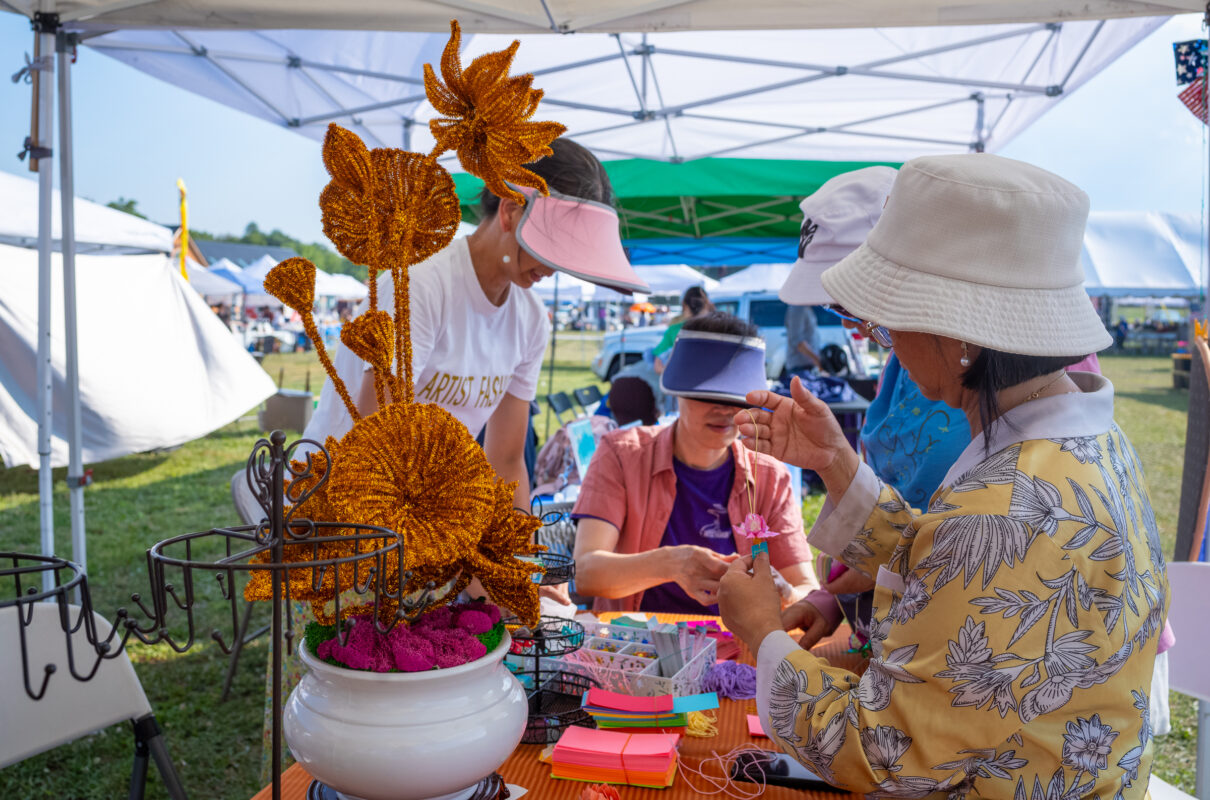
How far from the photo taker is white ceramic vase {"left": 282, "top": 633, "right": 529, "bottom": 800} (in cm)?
86

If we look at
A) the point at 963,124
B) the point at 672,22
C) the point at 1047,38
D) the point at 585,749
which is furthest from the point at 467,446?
the point at 963,124

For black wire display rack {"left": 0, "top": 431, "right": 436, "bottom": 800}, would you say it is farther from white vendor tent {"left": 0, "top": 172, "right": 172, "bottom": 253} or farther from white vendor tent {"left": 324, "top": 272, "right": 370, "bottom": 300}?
white vendor tent {"left": 324, "top": 272, "right": 370, "bottom": 300}

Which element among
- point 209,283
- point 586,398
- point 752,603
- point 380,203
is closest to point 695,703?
point 752,603

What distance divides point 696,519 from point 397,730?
168 centimetres

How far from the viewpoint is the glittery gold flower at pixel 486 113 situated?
3.15ft

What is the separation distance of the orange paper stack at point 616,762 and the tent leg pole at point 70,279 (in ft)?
8.12

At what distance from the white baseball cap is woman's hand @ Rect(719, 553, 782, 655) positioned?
774 mm

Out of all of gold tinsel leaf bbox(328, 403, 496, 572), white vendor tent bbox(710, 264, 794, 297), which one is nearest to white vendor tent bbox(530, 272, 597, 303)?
white vendor tent bbox(710, 264, 794, 297)

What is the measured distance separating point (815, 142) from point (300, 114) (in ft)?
10.1

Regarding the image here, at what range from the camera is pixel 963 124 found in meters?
4.95

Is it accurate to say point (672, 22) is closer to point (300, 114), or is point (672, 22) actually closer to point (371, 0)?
point (371, 0)

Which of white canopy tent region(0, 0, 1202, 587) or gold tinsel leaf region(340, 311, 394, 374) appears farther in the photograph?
white canopy tent region(0, 0, 1202, 587)

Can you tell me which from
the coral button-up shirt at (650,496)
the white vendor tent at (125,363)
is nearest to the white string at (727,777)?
the coral button-up shirt at (650,496)

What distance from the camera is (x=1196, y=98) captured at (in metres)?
2.70
